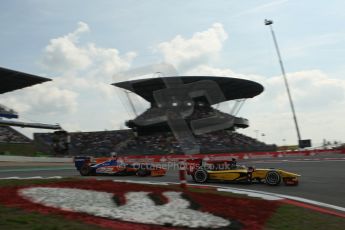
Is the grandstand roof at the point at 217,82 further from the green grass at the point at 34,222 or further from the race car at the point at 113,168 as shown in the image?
the green grass at the point at 34,222

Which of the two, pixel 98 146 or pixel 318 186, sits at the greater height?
pixel 98 146

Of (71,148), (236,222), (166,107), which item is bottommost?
(236,222)

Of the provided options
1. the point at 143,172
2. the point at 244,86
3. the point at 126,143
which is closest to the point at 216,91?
the point at 244,86

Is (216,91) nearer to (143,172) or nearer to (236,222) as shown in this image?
Result: (143,172)

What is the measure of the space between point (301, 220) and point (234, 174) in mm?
6823

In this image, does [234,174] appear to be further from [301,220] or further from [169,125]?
[169,125]

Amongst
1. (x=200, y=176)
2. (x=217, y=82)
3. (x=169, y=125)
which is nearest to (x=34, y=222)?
(x=200, y=176)

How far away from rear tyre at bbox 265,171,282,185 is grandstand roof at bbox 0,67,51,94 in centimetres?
3396

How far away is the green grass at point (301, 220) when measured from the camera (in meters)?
8.19

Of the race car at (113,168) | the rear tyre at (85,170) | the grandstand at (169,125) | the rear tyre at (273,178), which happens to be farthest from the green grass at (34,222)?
the grandstand at (169,125)

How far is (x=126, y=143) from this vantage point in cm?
5009

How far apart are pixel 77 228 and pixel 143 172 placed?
12.0m

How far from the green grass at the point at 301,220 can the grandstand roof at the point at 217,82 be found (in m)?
42.0

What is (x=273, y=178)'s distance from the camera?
49.4 ft
